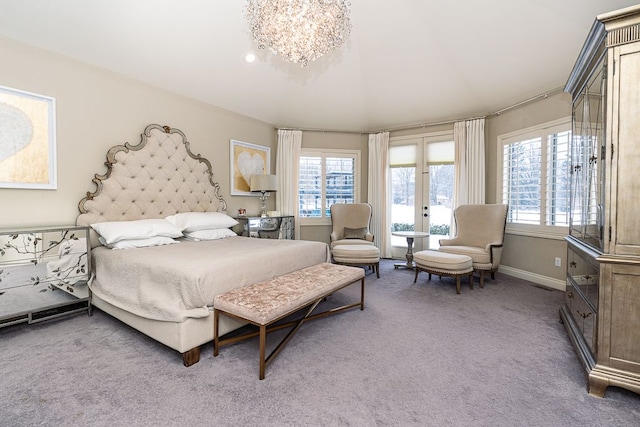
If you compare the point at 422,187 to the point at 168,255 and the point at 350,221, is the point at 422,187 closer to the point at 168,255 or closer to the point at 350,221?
the point at 350,221

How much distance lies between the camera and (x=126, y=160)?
3438 mm

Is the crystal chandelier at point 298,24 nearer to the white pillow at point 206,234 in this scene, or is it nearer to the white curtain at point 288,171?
the white pillow at point 206,234

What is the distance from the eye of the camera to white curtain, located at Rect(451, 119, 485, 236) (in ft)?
15.6

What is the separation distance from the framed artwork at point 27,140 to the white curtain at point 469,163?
17.7 ft

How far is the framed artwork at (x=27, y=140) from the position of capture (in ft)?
8.67

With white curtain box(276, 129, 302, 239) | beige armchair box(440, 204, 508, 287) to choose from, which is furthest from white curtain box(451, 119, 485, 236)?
white curtain box(276, 129, 302, 239)

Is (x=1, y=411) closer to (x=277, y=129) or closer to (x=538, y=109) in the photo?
(x=277, y=129)

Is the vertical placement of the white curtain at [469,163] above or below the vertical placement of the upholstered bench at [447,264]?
above

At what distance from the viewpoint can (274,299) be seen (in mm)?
2068

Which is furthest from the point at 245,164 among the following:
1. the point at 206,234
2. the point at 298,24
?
the point at 298,24

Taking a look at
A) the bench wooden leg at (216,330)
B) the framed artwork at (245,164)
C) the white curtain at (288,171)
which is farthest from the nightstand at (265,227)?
the bench wooden leg at (216,330)

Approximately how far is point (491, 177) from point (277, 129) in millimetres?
3807

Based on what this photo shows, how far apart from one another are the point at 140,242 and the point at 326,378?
2.26m

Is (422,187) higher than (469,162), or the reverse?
(469,162)
